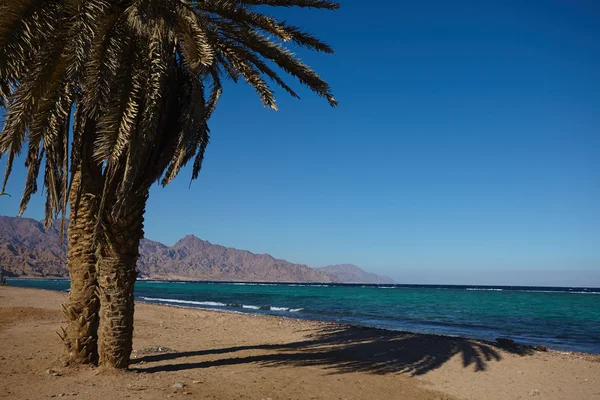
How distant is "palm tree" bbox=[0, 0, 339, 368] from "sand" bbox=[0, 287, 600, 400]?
1080mm

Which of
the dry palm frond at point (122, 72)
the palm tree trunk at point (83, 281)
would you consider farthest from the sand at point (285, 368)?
the dry palm frond at point (122, 72)

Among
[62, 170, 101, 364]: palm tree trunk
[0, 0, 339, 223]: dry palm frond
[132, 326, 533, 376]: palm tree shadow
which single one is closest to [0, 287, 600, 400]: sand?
[132, 326, 533, 376]: palm tree shadow

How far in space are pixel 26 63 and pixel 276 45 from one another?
4.56m

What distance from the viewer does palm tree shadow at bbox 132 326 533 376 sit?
10.6m

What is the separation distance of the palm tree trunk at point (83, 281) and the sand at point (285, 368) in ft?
1.37

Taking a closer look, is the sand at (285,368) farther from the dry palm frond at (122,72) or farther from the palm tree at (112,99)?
the dry palm frond at (122,72)

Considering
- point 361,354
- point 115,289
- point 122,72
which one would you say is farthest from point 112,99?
point 361,354

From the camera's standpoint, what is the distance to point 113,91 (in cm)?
735

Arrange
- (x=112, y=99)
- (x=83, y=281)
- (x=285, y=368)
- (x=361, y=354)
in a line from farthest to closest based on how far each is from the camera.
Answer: (x=361, y=354) < (x=285, y=368) < (x=83, y=281) < (x=112, y=99)

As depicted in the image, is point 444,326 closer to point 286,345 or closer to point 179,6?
point 286,345

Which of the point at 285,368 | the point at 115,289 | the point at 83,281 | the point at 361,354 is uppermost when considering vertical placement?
the point at 83,281

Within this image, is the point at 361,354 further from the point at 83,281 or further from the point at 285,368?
the point at 83,281

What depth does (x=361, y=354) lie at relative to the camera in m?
13.0

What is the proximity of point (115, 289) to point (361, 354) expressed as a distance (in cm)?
806
